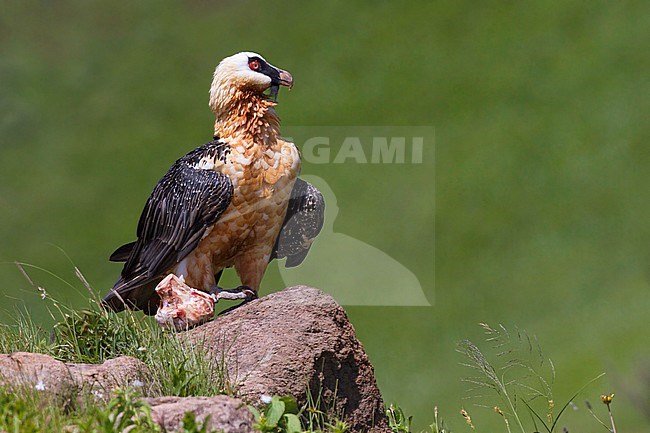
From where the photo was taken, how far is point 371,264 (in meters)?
14.0

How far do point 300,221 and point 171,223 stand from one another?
0.92 meters

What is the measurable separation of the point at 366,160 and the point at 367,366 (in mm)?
10031

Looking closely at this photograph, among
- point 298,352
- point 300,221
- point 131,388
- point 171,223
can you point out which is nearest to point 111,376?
point 131,388

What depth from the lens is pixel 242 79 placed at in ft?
Result: 22.1

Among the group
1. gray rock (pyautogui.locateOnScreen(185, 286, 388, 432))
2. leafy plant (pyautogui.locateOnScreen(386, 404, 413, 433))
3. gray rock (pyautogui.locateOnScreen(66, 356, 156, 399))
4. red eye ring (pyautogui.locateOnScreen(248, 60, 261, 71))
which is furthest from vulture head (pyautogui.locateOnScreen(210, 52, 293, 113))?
leafy plant (pyautogui.locateOnScreen(386, 404, 413, 433))

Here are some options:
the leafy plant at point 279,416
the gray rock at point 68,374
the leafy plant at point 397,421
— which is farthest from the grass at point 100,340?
the leafy plant at point 397,421

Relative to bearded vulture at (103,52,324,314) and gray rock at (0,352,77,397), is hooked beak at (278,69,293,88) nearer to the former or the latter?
bearded vulture at (103,52,324,314)

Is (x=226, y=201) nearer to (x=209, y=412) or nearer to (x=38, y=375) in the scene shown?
(x=38, y=375)

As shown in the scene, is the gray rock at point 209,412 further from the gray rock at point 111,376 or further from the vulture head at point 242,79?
the vulture head at point 242,79

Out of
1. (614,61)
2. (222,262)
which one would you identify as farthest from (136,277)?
(614,61)

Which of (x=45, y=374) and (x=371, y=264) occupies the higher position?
(x=371, y=264)

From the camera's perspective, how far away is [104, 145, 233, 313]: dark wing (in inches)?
256

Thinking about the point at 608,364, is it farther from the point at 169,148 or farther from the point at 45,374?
the point at 45,374

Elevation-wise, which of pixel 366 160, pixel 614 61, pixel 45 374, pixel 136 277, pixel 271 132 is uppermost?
pixel 614 61
